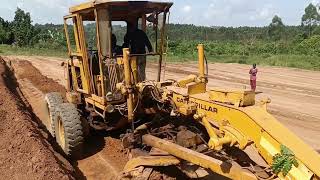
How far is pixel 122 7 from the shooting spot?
286 inches

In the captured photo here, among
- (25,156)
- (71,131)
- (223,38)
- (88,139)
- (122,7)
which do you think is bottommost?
(223,38)

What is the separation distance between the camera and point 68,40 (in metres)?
8.84

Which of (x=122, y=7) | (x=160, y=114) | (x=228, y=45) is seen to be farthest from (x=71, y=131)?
(x=228, y=45)

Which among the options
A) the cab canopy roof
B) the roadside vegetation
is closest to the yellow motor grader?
the cab canopy roof

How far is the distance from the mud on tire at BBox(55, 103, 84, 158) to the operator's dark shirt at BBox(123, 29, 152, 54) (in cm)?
159

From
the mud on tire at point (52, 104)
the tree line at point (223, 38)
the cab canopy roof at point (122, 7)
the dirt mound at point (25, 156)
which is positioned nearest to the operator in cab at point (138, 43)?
the cab canopy roof at point (122, 7)

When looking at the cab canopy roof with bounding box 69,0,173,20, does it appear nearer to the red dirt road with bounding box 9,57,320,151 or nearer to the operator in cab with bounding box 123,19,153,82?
the operator in cab with bounding box 123,19,153,82

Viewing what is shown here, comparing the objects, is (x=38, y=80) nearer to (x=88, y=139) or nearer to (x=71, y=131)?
(x=88, y=139)

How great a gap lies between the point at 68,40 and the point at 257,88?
11574mm

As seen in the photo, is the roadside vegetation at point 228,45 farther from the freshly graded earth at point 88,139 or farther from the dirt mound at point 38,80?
the freshly graded earth at point 88,139

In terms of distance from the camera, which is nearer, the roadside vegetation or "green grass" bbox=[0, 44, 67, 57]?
the roadside vegetation

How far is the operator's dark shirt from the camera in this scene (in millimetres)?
7660

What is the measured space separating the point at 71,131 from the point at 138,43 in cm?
198

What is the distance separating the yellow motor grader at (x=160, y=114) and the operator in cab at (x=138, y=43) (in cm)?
10
